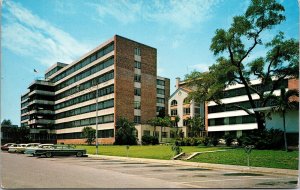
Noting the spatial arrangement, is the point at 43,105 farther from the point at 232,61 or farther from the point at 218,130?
the point at 232,61

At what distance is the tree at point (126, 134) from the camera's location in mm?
36991

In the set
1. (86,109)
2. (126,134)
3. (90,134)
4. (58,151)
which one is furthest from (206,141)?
(86,109)

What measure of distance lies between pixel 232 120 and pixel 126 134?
34647 mm

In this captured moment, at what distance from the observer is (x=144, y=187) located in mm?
12609

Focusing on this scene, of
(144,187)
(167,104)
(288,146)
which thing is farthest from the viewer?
(167,104)

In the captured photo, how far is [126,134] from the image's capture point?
38.4 m

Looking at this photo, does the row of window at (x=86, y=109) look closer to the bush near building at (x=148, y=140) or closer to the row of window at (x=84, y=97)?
the row of window at (x=84, y=97)

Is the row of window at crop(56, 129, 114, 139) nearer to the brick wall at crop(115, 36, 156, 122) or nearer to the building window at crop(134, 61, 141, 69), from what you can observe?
the brick wall at crop(115, 36, 156, 122)

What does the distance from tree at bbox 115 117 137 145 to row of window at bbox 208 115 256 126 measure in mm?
29791

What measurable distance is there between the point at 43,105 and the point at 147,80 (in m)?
52.5

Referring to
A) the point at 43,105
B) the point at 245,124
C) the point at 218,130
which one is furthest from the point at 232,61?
the point at 43,105

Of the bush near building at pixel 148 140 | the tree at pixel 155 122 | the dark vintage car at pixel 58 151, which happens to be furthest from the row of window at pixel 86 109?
the dark vintage car at pixel 58 151

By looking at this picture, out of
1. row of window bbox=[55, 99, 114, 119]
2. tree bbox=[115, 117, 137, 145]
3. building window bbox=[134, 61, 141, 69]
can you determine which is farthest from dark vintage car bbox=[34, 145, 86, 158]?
row of window bbox=[55, 99, 114, 119]

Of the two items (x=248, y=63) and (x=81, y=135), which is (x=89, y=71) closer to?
(x=81, y=135)
